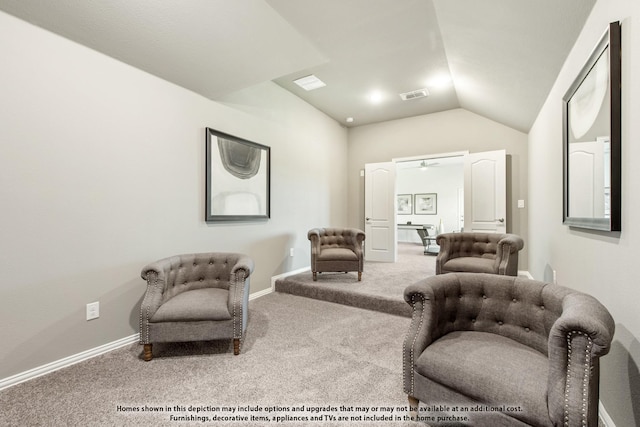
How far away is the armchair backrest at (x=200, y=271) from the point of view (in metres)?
2.35

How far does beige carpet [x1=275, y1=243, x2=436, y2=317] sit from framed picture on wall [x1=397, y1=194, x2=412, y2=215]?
462 cm

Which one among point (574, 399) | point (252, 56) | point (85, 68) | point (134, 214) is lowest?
point (574, 399)

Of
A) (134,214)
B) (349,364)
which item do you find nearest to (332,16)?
(134,214)

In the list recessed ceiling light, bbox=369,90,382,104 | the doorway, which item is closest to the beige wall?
recessed ceiling light, bbox=369,90,382,104

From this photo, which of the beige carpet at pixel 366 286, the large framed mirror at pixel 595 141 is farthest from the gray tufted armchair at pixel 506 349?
the beige carpet at pixel 366 286

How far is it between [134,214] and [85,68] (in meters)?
1.20

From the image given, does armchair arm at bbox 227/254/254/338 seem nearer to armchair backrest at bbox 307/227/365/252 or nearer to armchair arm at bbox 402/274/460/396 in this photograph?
armchair arm at bbox 402/274/460/396

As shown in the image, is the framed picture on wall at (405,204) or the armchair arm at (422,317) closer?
the armchair arm at (422,317)

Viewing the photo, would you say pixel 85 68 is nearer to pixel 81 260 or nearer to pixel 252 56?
pixel 252 56

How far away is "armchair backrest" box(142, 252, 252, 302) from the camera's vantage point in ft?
7.72

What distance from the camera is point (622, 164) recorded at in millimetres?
1302

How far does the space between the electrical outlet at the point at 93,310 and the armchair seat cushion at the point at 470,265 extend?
3.44 meters

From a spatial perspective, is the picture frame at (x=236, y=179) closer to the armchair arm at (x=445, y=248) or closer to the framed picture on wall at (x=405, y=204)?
the armchair arm at (x=445, y=248)

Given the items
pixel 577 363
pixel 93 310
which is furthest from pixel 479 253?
pixel 93 310
